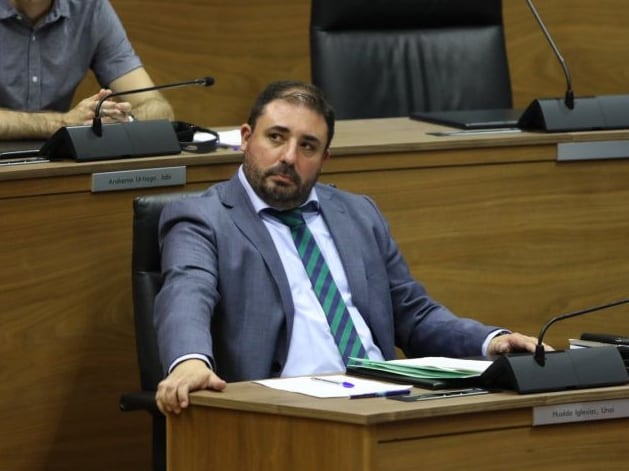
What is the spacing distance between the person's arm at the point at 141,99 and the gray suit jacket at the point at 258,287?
2.62ft

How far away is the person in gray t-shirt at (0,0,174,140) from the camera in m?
3.41

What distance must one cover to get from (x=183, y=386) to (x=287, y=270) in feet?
1.81

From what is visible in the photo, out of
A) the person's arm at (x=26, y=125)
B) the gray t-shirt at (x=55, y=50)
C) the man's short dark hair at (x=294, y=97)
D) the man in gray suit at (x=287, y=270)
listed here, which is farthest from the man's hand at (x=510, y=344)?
the gray t-shirt at (x=55, y=50)

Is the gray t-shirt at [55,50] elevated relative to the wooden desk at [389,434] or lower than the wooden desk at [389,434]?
elevated

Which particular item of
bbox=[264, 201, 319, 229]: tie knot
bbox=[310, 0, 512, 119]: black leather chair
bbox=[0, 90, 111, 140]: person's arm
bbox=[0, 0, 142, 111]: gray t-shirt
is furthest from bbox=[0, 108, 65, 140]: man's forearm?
bbox=[310, 0, 512, 119]: black leather chair

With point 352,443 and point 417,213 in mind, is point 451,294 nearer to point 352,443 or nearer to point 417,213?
point 417,213

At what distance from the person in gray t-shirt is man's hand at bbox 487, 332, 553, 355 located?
3.98ft

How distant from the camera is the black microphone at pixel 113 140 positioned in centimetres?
280

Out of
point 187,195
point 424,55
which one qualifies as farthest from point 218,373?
point 424,55

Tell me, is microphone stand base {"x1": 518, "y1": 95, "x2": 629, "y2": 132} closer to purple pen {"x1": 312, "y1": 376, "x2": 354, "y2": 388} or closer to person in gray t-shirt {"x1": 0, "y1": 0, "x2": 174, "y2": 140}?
person in gray t-shirt {"x1": 0, "y1": 0, "x2": 174, "y2": 140}

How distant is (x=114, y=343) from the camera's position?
280 centimetres

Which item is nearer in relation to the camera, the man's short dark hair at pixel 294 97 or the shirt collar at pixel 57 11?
the man's short dark hair at pixel 294 97

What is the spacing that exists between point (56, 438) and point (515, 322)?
1.01m

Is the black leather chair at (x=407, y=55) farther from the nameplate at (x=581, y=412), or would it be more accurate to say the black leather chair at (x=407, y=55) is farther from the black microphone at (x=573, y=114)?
the nameplate at (x=581, y=412)
